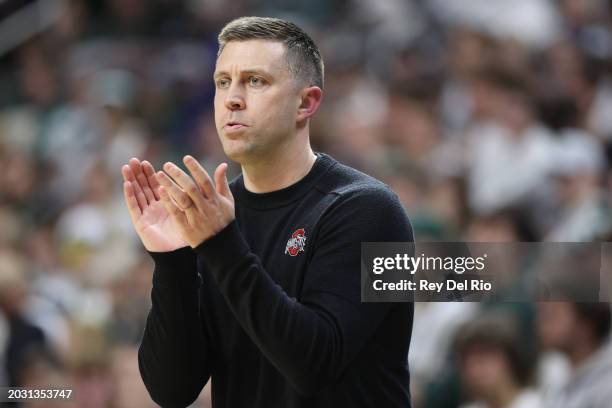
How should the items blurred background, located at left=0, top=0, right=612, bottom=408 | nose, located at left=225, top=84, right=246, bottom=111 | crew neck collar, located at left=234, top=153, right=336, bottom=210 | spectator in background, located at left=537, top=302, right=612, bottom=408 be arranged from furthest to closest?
1. blurred background, located at left=0, top=0, right=612, bottom=408
2. spectator in background, located at left=537, top=302, right=612, bottom=408
3. crew neck collar, located at left=234, top=153, right=336, bottom=210
4. nose, located at left=225, top=84, right=246, bottom=111

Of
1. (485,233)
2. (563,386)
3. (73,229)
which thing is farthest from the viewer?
(73,229)

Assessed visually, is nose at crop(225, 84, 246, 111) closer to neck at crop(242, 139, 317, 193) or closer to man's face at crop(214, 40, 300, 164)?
man's face at crop(214, 40, 300, 164)

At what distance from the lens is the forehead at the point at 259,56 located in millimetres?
2410

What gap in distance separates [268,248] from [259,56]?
1.38 feet

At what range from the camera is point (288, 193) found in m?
2.51

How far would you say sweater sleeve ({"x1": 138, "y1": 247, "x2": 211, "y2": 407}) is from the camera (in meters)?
2.40

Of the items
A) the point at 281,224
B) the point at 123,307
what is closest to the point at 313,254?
the point at 281,224

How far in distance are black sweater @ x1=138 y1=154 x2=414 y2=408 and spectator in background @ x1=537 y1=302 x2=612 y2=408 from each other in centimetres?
126

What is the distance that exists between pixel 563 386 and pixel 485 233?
1.56m

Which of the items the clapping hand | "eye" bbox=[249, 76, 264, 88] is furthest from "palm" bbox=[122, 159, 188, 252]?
"eye" bbox=[249, 76, 264, 88]

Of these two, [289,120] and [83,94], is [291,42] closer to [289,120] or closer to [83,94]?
[289,120]

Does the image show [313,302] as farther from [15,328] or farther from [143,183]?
[15,328]

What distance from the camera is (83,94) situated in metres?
8.66

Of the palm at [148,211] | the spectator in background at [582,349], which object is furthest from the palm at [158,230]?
the spectator in background at [582,349]
